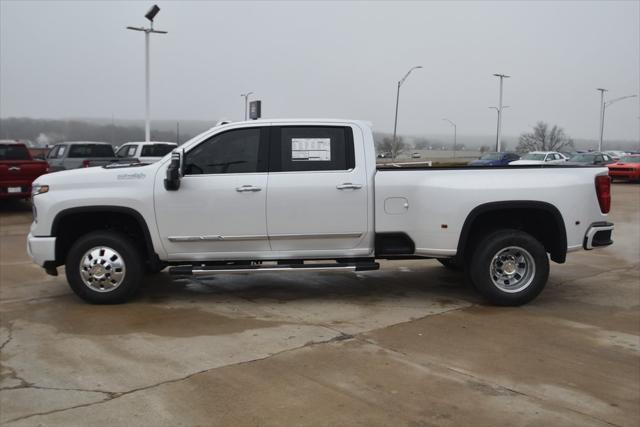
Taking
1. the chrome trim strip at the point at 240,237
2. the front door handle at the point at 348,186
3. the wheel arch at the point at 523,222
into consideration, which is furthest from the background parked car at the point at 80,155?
the wheel arch at the point at 523,222

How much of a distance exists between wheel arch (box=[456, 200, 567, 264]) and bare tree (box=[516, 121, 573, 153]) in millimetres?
104640

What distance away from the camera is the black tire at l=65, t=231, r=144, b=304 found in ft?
Result: 22.2

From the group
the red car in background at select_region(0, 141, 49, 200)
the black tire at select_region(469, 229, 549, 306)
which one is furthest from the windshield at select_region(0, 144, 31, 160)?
the black tire at select_region(469, 229, 549, 306)

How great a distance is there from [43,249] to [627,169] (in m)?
30.4

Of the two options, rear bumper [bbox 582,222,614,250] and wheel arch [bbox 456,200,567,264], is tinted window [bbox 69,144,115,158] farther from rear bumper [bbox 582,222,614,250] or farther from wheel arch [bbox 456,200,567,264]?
rear bumper [bbox 582,222,614,250]

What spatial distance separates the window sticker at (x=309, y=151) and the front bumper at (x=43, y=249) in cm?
277

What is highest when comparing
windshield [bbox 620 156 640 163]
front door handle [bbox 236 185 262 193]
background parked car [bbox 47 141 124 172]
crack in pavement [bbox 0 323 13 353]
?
windshield [bbox 620 156 640 163]

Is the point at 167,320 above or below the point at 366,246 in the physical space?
below

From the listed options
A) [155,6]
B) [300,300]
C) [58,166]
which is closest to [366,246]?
[300,300]

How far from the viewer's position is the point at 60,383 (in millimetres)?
4637

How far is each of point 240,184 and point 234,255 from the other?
793 mm

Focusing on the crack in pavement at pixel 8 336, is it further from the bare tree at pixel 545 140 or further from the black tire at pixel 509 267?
the bare tree at pixel 545 140

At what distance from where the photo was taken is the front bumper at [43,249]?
267 inches

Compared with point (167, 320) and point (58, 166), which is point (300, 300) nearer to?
point (167, 320)
